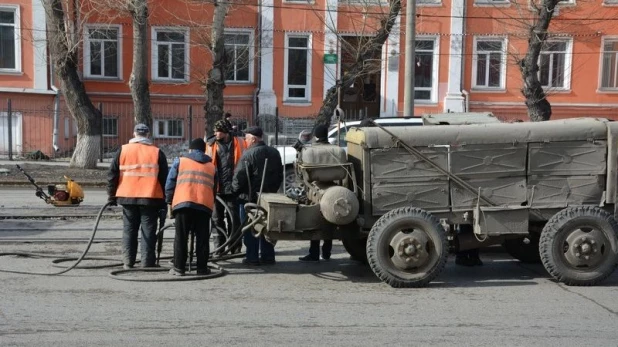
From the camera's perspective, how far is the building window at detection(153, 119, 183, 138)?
2683 cm

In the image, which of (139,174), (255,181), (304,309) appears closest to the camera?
(304,309)

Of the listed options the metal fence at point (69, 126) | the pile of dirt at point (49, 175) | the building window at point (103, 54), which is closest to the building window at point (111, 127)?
the metal fence at point (69, 126)

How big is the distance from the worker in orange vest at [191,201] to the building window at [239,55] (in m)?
18.0

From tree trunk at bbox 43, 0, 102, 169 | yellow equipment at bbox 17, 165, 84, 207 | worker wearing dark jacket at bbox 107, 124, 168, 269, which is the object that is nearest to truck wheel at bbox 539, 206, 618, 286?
worker wearing dark jacket at bbox 107, 124, 168, 269

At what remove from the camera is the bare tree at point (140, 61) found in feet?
63.3

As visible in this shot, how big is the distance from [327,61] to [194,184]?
17.6 metres

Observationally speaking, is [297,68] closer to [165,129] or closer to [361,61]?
[361,61]

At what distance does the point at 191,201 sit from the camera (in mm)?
8859

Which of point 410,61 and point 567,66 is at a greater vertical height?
point 567,66

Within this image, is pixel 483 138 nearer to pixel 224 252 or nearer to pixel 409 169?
pixel 409 169

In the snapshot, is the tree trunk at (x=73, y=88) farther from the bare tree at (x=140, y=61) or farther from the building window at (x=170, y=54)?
the building window at (x=170, y=54)

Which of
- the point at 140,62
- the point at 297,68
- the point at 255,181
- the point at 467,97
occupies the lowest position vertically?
the point at 255,181

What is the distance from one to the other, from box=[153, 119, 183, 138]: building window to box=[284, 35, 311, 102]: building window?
3994mm

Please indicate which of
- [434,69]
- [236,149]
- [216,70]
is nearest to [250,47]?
[434,69]
